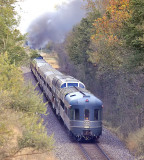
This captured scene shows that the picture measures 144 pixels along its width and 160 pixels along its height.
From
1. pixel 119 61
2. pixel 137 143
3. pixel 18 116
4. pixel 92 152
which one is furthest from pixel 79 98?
pixel 119 61

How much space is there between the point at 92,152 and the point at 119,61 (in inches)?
406

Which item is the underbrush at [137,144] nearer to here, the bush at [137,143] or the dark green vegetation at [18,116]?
the bush at [137,143]

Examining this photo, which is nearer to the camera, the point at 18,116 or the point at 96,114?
the point at 18,116

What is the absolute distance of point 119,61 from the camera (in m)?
24.6

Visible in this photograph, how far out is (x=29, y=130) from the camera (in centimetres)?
1222

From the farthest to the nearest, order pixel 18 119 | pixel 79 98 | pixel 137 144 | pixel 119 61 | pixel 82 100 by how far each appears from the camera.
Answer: pixel 119 61 → pixel 79 98 → pixel 82 100 → pixel 137 144 → pixel 18 119

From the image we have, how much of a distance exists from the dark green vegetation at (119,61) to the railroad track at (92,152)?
2124 millimetres

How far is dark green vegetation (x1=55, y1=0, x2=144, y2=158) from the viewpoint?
1727 cm

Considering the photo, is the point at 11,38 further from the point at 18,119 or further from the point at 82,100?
the point at 18,119

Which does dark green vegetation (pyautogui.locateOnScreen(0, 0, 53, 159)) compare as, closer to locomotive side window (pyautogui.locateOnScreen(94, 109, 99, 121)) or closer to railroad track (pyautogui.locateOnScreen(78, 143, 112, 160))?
railroad track (pyautogui.locateOnScreen(78, 143, 112, 160))

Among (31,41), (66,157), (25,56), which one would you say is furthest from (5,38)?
(66,157)

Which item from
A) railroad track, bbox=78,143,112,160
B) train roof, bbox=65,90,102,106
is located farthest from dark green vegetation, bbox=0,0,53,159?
railroad track, bbox=78,143,112,160

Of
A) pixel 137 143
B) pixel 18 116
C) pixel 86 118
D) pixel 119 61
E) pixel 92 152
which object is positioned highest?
pixel 119 61

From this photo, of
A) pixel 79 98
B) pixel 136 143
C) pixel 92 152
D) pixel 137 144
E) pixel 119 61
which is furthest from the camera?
pixel 119 61
